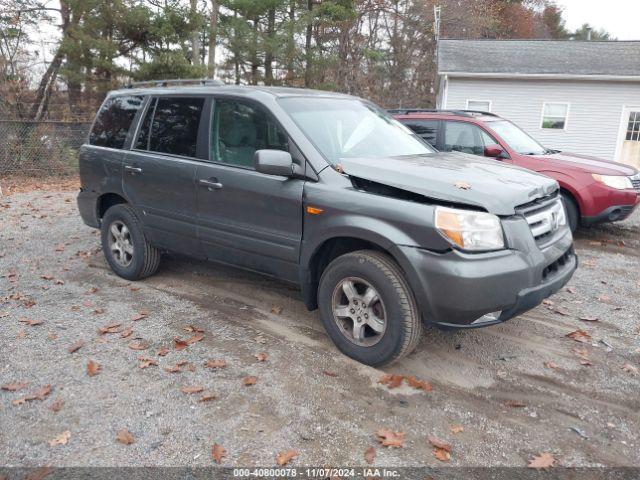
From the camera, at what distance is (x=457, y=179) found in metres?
3.47

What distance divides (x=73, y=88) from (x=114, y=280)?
38.0 ft

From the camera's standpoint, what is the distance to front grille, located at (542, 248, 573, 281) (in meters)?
3.50

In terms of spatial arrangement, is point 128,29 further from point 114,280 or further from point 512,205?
point 512,205

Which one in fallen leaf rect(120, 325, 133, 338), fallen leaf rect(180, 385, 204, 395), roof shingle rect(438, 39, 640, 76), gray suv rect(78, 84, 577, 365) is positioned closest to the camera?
gray suv rect(78, 84, 577, 365)

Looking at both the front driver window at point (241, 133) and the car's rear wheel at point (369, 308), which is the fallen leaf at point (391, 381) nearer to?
the car's rear wheel at point (369, 308)

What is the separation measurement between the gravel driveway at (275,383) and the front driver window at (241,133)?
143 cm

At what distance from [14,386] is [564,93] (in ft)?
60.2

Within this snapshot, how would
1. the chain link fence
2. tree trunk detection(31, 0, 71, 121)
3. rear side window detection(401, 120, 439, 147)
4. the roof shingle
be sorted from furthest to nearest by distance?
the roof shingle, tree trunk detection(31, 0, 71, 121), the chain link fence, rear side window detection(401, 120, 439, 147)

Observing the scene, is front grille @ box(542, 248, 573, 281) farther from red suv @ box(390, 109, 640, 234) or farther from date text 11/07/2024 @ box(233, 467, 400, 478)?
red suv @ box(390, 109, 640, 234)

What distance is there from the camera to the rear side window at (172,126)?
15.1ft

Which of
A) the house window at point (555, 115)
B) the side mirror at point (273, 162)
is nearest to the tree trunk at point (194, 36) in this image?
the house window at point (555, 115)

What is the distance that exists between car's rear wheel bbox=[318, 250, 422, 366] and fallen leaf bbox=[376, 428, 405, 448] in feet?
2.08

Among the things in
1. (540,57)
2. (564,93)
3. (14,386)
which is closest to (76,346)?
(14,386)

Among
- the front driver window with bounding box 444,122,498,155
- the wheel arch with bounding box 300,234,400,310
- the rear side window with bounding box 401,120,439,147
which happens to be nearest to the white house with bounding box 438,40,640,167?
the rear side window with bounding box 401,120,439,147
